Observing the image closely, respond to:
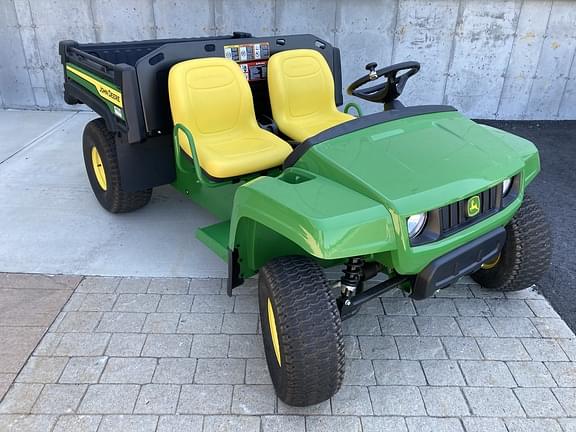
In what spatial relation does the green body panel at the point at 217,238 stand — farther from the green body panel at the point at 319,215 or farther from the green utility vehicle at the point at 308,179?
the green body panel at the point at 319,215

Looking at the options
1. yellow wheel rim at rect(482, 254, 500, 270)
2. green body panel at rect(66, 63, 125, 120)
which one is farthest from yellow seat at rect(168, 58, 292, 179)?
yellow wheel rim at rect(482, 254, 500, 270)

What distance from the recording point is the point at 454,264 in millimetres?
1830

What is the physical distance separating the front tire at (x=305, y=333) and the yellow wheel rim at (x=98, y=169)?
1.99 m

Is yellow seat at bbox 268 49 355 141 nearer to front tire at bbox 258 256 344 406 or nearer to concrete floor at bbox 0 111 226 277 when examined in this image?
concrete floor at bbox 0 111 226 277

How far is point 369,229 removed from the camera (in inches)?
64.8

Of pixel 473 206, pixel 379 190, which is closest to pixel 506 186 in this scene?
pixel 473 206

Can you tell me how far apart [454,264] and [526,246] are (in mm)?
753

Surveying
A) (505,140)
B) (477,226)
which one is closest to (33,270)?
(477,226)

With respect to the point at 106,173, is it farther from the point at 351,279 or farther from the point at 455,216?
the point at 455,216

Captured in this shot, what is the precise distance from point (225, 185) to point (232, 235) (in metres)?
0.62

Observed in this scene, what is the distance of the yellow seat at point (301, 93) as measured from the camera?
3.03 meters

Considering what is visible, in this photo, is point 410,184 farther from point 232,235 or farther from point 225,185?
point 225,185

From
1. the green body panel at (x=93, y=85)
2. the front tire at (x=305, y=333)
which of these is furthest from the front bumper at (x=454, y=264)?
the green body panel at (x=93, y=85)

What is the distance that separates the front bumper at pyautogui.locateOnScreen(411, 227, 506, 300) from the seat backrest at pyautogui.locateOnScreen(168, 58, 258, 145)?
1.48 metres
